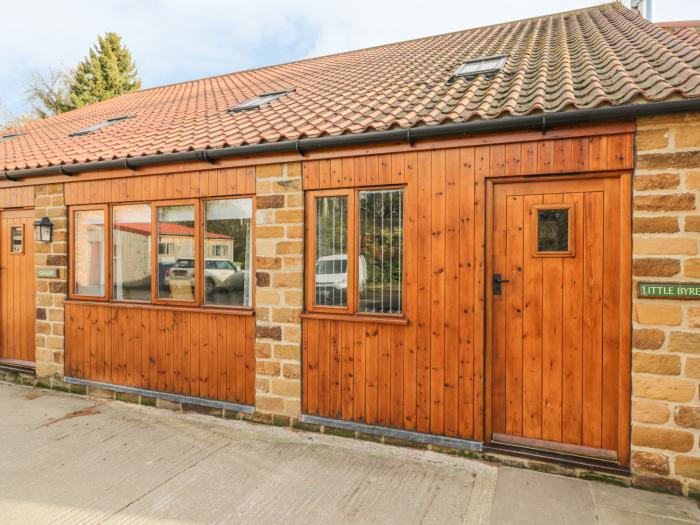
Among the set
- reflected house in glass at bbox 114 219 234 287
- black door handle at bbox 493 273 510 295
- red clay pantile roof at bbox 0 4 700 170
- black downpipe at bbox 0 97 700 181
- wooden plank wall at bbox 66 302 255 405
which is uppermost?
red clay pantile roof at bbox 0 4 700 170

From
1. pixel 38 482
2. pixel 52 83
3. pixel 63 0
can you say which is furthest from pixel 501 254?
pixel 52 83

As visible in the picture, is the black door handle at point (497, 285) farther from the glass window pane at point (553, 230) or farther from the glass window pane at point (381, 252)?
the glass window pane at point (381, 252)

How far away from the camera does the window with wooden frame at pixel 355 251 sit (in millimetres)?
4195

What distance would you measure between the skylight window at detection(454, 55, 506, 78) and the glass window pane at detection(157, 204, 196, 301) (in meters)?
3.75

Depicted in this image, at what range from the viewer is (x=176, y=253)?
17.1 ft

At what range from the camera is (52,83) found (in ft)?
86.6

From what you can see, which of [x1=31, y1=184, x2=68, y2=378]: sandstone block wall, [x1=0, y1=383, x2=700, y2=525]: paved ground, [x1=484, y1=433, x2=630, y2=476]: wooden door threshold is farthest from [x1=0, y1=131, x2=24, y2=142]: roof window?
[x1=484, y1=433, x2=630, y2=476]: wooden door threshold

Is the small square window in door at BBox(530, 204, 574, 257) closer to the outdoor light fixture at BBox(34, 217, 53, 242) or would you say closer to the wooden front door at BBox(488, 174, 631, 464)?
the wooden front door at BBox(488, 174, 631, 464)

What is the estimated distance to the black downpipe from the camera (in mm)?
3201

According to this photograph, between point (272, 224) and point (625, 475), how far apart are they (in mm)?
3893

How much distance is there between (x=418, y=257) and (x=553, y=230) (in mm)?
1196

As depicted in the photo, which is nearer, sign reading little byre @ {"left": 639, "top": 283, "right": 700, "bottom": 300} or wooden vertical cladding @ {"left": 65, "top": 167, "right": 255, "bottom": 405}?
sign reading little byre @ {"left": 639, "top": 283, "right": 700, "bottom": 300}

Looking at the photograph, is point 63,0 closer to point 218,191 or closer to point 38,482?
point 218,191

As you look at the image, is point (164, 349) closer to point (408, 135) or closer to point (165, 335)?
point (165, 335)
